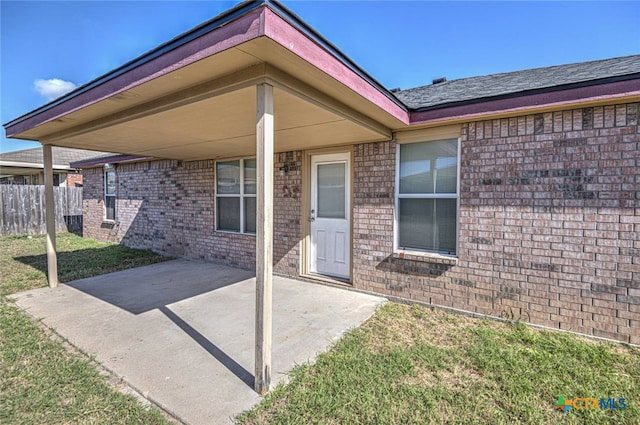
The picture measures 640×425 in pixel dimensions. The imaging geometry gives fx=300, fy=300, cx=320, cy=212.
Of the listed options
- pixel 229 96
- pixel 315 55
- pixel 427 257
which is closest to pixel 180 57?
pixel 229 96

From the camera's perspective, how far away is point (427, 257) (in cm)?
418

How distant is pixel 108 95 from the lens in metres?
3.07

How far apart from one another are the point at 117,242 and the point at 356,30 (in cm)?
928

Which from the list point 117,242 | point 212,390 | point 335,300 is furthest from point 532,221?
point 117,242

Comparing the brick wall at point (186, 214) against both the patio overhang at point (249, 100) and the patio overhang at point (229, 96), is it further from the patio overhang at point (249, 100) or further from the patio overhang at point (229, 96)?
the patio overhang at point (249, 100)

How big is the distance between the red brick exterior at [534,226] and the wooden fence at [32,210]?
1257 cm

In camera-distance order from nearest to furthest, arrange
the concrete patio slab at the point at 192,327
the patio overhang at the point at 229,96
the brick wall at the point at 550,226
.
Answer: the patio overhang at the point at 229,96 < the concrete patio slab at the point at 192,327 < the brick wall at the point at 550,226

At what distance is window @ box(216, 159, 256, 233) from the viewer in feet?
21.3

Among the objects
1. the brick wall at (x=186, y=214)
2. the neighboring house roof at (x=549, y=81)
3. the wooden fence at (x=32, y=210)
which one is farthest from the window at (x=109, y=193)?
the neighboring house roof at (x=549, y=81)

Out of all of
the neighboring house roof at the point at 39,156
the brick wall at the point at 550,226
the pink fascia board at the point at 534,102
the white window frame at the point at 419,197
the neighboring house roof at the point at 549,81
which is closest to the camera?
the pink fascia board at the point at 534,102

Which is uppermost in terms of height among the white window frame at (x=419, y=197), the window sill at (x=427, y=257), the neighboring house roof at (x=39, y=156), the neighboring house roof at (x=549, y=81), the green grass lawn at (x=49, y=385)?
the neighboring house roof at (x=39, y=156)

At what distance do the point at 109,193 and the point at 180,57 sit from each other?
985 cm

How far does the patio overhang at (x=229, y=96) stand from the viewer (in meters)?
2.05

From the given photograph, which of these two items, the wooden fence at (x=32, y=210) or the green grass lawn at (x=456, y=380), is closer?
the green grass lawn at (x=456, y=380)
